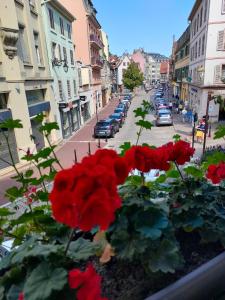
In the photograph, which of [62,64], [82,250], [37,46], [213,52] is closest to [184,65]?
[213,52]

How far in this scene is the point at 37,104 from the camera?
13.9 m

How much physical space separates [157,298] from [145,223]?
0.38 meters

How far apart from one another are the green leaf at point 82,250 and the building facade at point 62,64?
16.2 metres

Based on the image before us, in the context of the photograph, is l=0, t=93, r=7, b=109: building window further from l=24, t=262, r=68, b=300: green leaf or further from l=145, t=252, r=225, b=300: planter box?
l=145, t=252, r=225, b=300: planter box

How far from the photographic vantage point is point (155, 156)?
61.5 inches

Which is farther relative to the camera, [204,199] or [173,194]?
[173,194]

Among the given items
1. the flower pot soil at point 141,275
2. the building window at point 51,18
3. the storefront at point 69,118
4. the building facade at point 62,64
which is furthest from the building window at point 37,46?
the flower pot soil at point 141,275

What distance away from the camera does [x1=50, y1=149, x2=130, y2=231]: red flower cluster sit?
85 centimetres

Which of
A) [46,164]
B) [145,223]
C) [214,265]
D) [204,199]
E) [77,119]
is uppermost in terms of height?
[46,164]

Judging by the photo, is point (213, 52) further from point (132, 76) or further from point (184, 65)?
point (132, 76)

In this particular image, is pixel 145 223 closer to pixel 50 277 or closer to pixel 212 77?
pixel 50 277

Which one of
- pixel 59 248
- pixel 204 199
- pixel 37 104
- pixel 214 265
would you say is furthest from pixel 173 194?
pixel 37 104

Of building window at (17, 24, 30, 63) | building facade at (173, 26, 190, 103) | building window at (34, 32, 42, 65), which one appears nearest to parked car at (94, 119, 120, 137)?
building window at (34, 32, 42, 65)

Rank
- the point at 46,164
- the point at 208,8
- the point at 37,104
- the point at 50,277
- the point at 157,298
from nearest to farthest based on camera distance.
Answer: the point at 50,277 < the point at 157,298 < the point at 46,164 < the point at 37,104 < the point at 208,8
